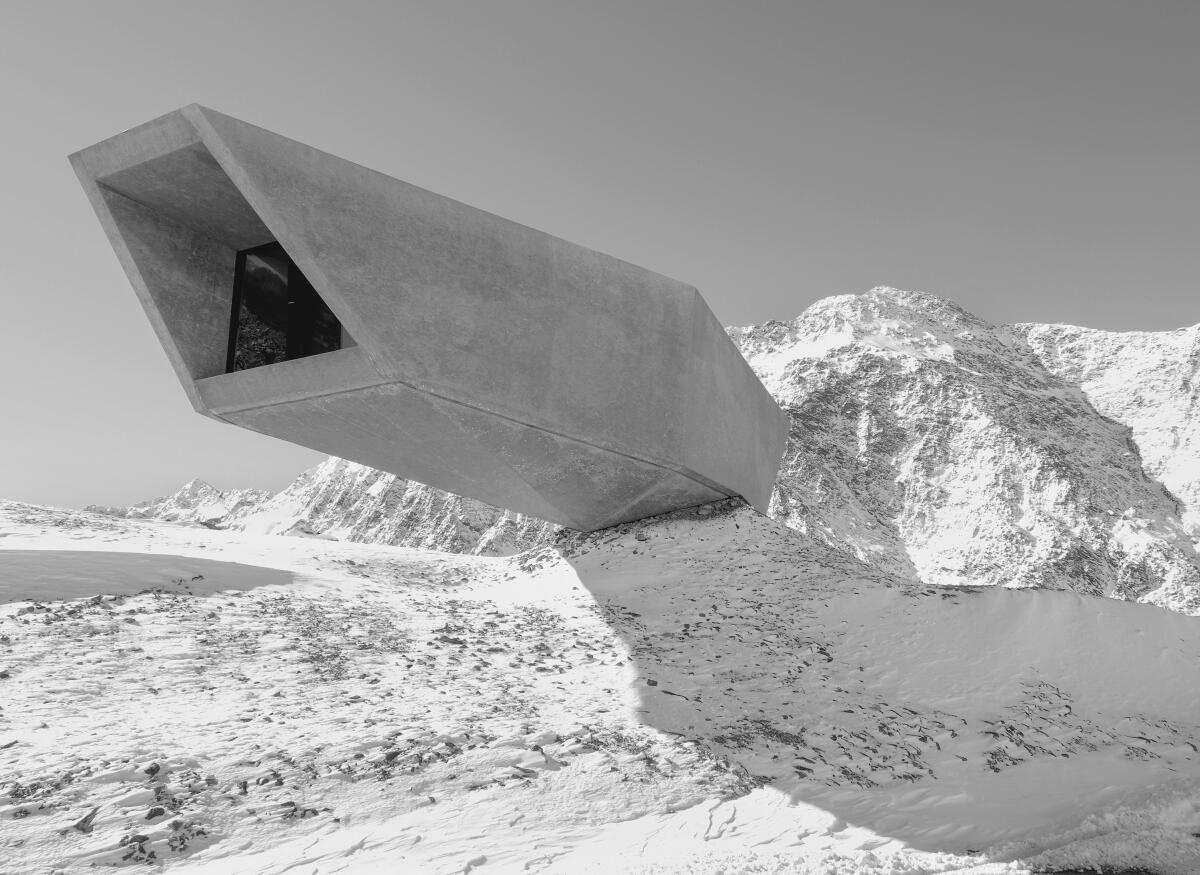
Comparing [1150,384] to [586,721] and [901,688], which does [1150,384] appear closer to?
[901,688]

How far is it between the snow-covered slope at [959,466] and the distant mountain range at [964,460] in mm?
319

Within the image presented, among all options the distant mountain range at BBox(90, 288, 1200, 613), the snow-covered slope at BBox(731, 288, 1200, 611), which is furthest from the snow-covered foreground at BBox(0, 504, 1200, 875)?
the snow-covered slope at BBox(731, 288, 1200, 611)

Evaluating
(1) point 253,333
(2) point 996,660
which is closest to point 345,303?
(1) point 253,333

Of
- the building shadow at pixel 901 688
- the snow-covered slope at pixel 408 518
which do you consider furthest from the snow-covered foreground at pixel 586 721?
the snow-covered slope at pixel 408 518

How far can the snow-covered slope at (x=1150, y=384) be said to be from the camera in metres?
141

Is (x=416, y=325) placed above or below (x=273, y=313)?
below

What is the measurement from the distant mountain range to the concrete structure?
9323 centimetres

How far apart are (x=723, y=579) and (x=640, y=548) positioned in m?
1.80

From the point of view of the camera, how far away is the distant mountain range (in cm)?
11400

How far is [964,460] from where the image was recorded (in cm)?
12675

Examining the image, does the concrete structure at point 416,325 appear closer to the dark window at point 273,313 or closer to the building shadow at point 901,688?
the dark window at point 273,313

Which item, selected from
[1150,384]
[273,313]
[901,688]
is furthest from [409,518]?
[901,688]

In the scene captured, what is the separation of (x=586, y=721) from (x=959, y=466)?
13120cm

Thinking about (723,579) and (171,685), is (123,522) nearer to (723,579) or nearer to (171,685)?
(171,685)
